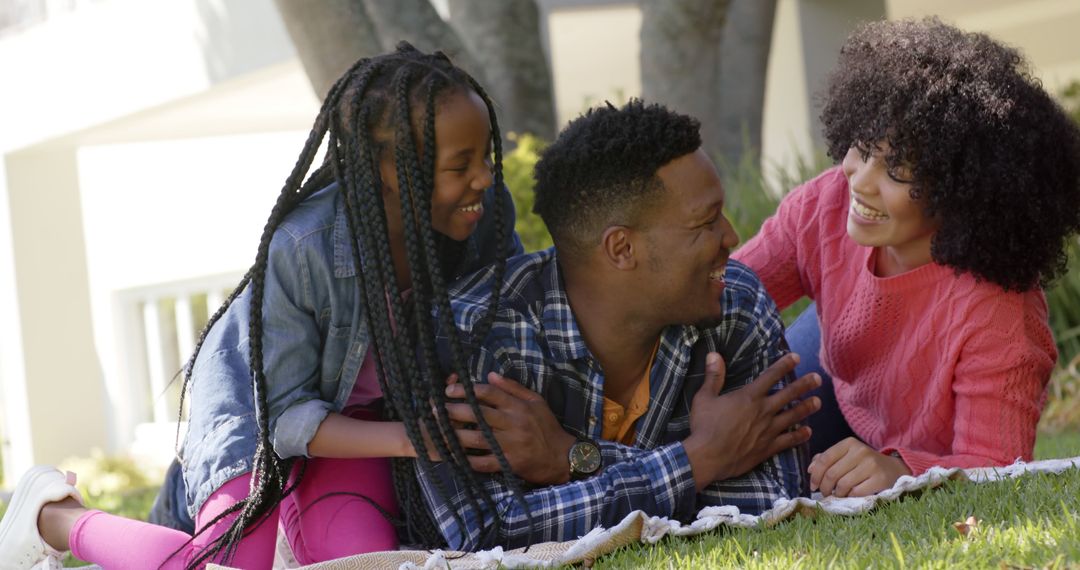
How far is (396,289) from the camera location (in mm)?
3236

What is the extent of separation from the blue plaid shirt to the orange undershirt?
0.03 m

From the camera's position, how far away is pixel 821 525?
2938 millimetres

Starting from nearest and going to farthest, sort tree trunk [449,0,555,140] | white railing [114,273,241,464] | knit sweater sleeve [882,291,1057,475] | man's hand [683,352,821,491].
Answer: man's hand [683,352,821,491], knit sweater sleeve [882,291,1057,475], tree trunk [449,0,555,140], white railing [114,273,241,464]

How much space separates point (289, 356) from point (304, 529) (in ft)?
1.50

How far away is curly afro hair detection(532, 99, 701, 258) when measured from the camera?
10.8 feet

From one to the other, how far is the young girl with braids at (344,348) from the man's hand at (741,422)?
577 millimetres

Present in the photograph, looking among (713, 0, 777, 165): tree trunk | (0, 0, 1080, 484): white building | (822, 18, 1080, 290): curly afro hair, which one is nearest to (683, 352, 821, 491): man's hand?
(822, 18, 1080, 290): curly afro hair

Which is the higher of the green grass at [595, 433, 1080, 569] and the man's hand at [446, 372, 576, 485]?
the man's hand at [446, 372, 576, 485]

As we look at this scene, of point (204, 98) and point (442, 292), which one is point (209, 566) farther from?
point (204, 98)

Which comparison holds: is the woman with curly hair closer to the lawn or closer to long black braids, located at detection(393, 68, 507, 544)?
the lawn

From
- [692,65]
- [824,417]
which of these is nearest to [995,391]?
[824,417]

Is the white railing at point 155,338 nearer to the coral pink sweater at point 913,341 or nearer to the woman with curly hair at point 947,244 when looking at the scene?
the coral pink sweater at point 913,341

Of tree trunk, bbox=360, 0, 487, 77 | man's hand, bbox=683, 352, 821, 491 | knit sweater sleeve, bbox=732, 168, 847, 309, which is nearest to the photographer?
man's hand, bbox=683, 352, 821, 491

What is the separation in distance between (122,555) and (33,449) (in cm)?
804
